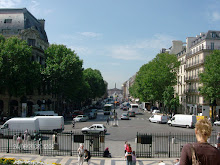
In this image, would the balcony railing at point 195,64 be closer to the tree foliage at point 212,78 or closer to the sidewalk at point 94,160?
the tree foliage at point 212,78

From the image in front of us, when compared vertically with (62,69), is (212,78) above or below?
below

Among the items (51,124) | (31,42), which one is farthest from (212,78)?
(31,42)

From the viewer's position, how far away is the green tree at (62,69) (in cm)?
5112

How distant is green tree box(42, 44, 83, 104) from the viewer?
168ft

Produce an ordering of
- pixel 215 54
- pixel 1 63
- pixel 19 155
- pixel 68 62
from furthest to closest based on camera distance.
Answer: pixel 68 62 → pixel 215 54 → pixel 1 63 → pixel 19 155

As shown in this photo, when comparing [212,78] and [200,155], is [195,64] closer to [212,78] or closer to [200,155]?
[212,78]

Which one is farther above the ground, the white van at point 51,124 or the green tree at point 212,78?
the green tree at point 212,78

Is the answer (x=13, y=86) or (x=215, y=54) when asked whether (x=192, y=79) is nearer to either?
(x=215, y=54)

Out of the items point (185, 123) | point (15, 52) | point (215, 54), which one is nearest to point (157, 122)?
point (185, 123)

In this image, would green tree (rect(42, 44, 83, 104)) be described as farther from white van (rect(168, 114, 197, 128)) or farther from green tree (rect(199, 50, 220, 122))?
green tree (rect(199, 50, 220, 122))

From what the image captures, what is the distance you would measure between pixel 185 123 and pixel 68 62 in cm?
2822

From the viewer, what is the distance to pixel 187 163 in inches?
137

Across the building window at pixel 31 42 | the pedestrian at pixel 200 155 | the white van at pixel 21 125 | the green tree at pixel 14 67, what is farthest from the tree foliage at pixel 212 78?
the pedestrian at pixel 200 155

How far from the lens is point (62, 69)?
5075 centimetres
